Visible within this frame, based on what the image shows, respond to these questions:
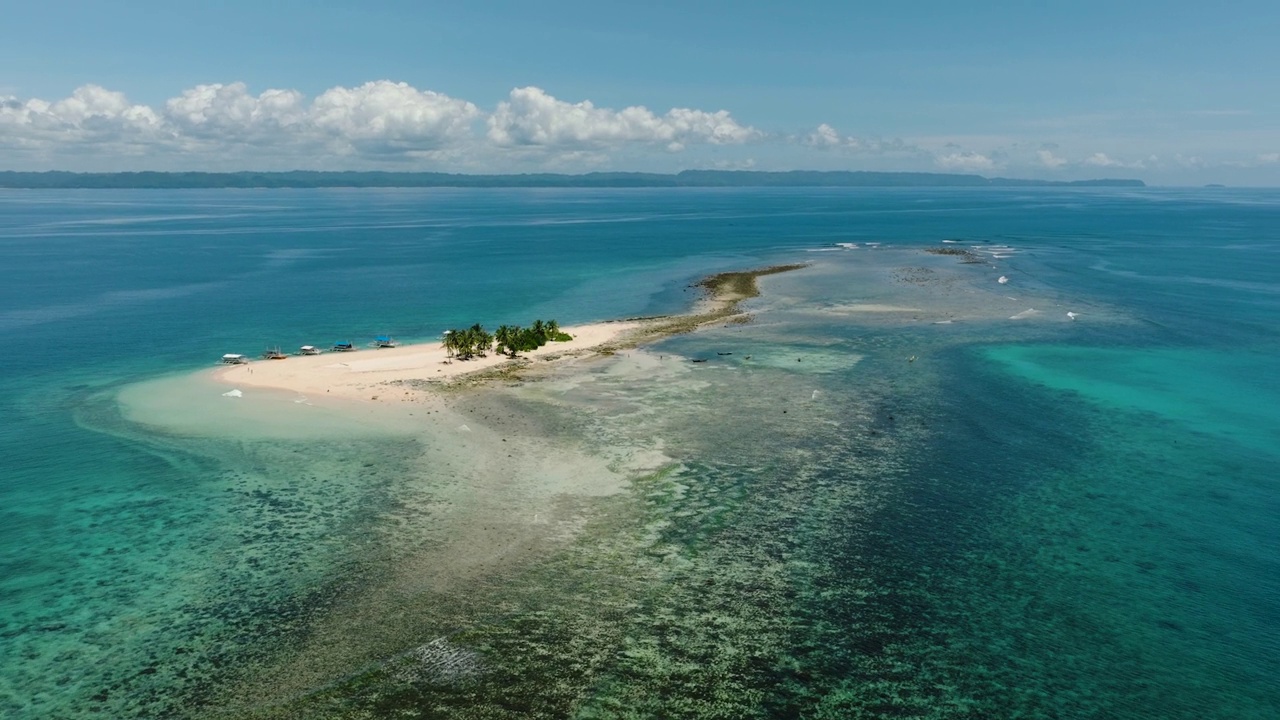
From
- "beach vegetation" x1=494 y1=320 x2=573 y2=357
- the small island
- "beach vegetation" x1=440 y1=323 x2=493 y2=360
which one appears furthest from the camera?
"beach vegetation" x1=494 y1=320 x2=573 y2=357

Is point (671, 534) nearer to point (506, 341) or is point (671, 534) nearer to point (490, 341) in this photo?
point (506, 341)

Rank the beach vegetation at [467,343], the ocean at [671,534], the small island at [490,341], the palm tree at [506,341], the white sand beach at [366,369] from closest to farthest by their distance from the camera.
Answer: the ocean at [671,534], the white sand beach at [366,369], the beach vegetation at [467,343], the small island at [490,341], the palm tree at [506,341]

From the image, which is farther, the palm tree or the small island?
the palm tree

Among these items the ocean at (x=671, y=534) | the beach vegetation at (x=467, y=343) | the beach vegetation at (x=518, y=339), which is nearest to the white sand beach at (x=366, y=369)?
the beach vegetation at (x=518, y=339)

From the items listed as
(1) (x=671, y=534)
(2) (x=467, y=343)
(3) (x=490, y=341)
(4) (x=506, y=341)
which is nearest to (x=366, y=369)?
(2) (x=467, y=343)

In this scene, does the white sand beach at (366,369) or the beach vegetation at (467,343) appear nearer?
the white sand beach at (366,369)

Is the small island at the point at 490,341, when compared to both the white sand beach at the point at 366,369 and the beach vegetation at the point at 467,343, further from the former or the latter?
the white sand beach at the point at 366,369

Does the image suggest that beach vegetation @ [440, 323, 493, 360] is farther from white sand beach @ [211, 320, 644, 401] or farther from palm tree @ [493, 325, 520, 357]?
palm tree @ [493, 325, 520, 357]

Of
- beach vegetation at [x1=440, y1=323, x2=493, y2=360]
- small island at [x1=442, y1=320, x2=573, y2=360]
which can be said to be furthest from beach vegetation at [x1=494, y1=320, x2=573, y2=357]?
beach vegetation at [x1=440, y1=323, x2=493, y2=360]

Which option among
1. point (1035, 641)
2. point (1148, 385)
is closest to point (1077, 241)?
point (1148, 385)

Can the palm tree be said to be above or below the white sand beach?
above
